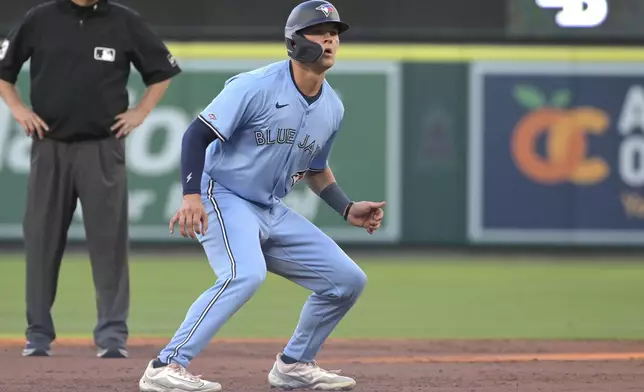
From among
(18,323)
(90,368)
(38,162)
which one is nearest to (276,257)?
(90,368)

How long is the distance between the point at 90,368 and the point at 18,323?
2194 millimetres

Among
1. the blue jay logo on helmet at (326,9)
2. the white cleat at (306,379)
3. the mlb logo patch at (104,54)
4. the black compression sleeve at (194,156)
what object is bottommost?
the white cleat at (306,379)

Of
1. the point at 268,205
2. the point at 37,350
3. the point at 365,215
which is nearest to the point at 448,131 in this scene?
the point at 37,350

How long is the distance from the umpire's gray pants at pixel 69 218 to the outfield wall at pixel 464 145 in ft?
17.1

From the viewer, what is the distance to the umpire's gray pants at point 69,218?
269 inches

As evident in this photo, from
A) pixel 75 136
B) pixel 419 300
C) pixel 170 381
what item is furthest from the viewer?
pixel 419 300

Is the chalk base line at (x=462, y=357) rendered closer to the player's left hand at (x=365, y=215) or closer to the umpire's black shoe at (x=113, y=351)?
the umpire's black shoe at (x=113, y=351)

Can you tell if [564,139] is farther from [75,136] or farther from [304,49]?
[304,49]

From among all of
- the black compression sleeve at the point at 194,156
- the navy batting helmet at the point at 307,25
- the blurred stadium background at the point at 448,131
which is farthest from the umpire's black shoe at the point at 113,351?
the blurred stadium background at the point at 448,131

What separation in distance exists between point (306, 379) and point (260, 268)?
0.59m

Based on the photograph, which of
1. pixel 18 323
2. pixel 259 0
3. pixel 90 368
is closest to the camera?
pixel 90 368

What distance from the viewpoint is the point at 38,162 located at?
6863 millimetres

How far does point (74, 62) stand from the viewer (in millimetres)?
6754

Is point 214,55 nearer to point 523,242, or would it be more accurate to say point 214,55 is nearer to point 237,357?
point 523,242
